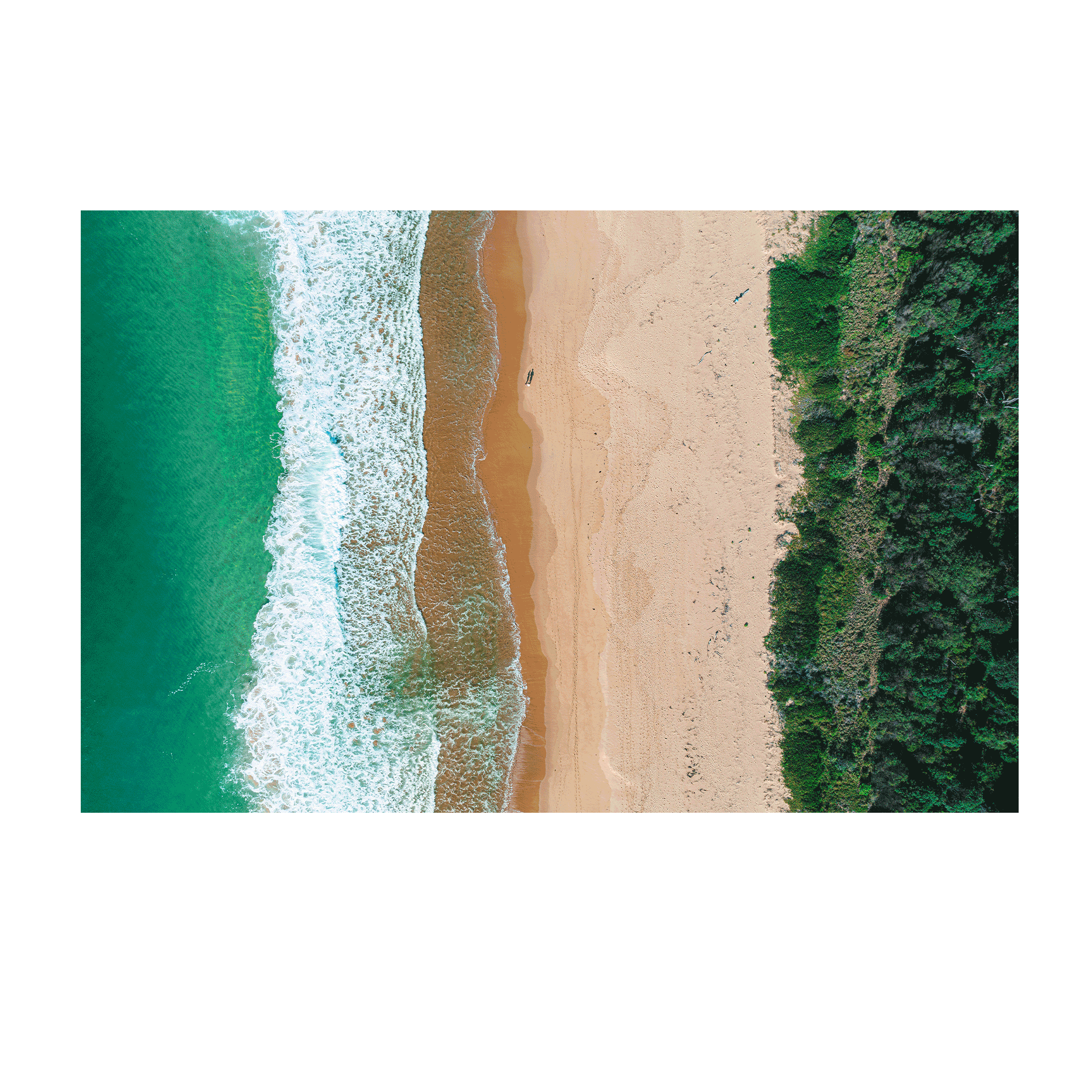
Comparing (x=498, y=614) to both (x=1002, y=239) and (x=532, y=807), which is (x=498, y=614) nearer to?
(x=532, y=807)

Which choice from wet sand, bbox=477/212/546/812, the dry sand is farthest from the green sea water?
the dry sand

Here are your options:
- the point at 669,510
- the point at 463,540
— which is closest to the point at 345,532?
the point at 463,540

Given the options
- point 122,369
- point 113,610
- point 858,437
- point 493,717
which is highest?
point 122,369

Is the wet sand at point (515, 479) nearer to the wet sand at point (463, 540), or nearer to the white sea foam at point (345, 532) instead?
the wet sand at point (463, 540)

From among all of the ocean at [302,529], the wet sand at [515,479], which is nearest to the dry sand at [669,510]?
the wet sand at [515,479]

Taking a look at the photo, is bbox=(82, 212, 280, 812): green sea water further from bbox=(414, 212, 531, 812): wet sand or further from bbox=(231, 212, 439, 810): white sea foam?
bbox=(414, 212, 531, 812): wet sand

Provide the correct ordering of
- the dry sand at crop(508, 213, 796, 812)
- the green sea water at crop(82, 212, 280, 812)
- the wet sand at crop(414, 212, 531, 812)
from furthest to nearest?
1. the wet sand at crop(414, 212, 531, 812)
2. the dry sand at crop(508, 213, 796, 812)
3. the green sea water at crop(82, 212, 280, 812)
